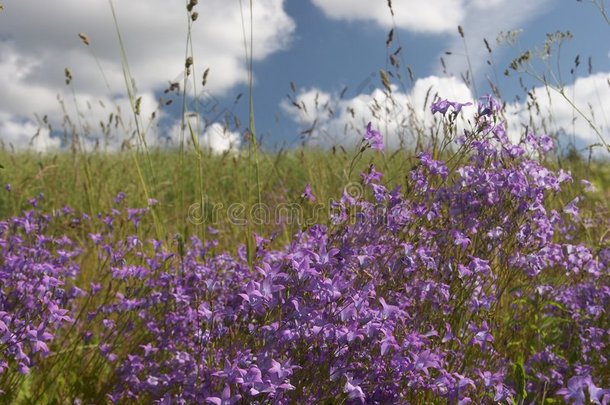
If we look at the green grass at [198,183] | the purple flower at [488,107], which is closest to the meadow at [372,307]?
the purple flower at [488,107]

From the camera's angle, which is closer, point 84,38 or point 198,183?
point 84,38

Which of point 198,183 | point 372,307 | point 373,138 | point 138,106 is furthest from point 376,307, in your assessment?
point 198,183

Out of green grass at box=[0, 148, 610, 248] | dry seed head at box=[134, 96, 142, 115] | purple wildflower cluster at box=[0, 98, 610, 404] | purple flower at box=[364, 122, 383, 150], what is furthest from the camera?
green grass at box=[0, 148, 610, 248]

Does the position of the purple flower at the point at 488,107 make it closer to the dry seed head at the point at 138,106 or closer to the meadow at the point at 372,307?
the meadow at the point at 372,307

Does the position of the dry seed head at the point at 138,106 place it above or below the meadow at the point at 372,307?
above

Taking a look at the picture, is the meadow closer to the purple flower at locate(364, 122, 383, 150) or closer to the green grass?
the purple flower at locate(364, 122, 383, 150)

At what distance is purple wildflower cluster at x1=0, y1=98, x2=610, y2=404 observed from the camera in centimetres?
164

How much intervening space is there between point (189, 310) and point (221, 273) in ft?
1.30

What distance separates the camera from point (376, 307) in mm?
1898

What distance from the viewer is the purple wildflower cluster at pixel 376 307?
5.38 ft

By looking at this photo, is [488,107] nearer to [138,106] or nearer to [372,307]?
[372,307]

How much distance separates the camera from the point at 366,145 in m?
1.97

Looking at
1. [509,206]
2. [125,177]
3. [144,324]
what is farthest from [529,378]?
[125,177]

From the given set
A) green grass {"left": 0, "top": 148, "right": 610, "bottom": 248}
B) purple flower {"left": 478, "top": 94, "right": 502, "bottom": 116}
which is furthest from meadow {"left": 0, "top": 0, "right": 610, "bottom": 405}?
green grass {"left": 0, "top": 148, "right": 610, "bottom": 248}
